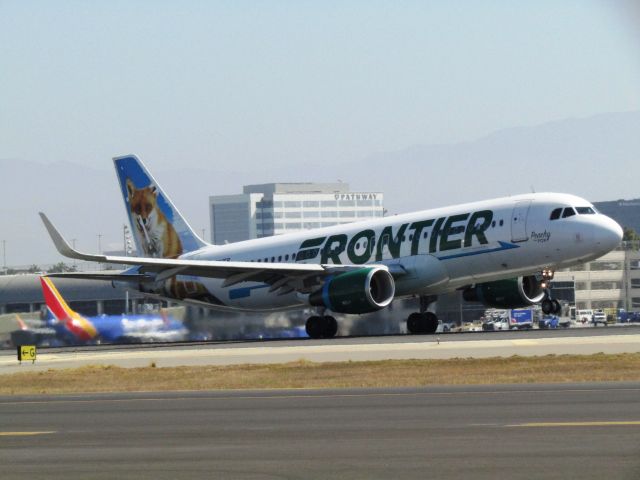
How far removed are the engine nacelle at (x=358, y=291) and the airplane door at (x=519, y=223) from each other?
183 inches

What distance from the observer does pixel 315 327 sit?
46.0 m

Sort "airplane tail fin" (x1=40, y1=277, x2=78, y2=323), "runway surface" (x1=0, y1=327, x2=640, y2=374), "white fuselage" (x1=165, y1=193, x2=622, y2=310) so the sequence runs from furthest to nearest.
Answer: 1. "airplane tail fin" (x1=40, y1=277, x2=78, y2=323)
2. "white fuselage" (x1=165, y1=193, x2=622, y2=310)
3. "runway surface" (x1=0, y1=327, x2=640, y2=374)

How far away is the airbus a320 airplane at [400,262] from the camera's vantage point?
42.0 metres

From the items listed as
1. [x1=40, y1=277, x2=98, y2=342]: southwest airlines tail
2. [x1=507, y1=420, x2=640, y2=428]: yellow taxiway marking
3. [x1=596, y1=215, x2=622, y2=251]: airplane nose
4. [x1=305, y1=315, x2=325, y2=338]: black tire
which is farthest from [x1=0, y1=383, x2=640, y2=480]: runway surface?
[x1=40, y1=277, x2=98, y2=342]: southwest airlines tail

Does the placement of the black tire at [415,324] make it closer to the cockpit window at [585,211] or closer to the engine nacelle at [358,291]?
the engine nacelle at [358,291]

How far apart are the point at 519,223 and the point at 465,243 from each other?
6.56 ft

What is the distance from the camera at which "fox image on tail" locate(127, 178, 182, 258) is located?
52781mm

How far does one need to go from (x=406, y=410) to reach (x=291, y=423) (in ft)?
6.98

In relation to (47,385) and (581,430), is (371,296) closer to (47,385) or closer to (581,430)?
(47,385)

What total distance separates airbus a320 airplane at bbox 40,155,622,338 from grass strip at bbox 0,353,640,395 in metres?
11.6

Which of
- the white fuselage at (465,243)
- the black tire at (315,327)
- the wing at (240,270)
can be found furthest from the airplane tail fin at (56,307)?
the black tire at (315,327)

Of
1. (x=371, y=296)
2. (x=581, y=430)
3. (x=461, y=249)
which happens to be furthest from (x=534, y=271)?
(x=581, y=430)

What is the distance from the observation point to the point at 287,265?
148ft

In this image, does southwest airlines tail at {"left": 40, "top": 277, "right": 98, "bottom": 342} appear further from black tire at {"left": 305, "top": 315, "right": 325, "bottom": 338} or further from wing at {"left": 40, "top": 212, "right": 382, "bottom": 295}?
black tire at {"left": 305, "top": 315, "right": 325, "bottom": 338}
